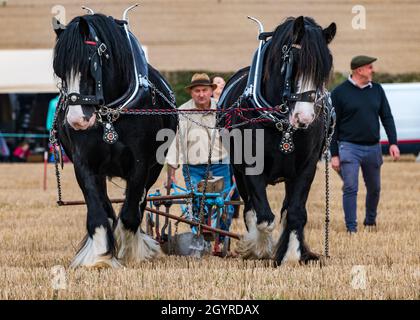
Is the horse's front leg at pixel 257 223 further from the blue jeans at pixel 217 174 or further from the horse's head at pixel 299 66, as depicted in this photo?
the horse's head at pixel 299 66

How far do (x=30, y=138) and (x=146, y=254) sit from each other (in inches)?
743

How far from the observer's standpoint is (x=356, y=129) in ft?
37.8

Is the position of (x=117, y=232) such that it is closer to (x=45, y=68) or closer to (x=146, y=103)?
(x=146, y=103)

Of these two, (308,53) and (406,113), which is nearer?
(308,53)

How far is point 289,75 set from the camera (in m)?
7.84

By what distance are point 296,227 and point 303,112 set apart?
50.4 inches

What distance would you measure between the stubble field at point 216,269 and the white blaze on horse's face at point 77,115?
3.62 ft

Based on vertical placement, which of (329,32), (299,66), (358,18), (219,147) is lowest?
(219,147)

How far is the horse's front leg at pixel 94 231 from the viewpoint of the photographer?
805cm

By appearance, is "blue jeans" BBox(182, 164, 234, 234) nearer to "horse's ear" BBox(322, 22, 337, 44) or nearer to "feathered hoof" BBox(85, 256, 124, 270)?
"feathered hoof" BBox(85, 256, 124, 270)

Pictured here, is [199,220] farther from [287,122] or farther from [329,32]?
[329,32]

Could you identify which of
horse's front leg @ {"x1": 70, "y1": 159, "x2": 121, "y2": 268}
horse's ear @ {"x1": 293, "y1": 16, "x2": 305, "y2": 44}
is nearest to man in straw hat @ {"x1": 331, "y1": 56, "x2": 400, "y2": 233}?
horse's ear @ {"x1": 293, "y1": 16, "x2": 305, "y2": 44}

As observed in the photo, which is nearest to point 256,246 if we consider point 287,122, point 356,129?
point 287,122

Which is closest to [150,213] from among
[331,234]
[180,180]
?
[331,234]
